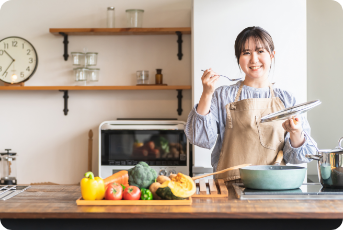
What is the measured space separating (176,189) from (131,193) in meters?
0.14

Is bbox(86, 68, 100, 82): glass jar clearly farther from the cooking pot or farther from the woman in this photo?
the cooking pot

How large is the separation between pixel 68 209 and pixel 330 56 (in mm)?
2313

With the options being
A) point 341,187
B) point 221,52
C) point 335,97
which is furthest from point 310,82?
point 341,187

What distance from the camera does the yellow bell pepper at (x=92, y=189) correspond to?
112 centimetres

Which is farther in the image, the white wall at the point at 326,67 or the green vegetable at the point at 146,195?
the white wall at the point at 326,67

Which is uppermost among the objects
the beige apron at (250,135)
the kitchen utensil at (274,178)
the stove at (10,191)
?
the beige apron at (250,135)

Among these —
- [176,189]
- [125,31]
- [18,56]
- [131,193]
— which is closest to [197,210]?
[176,189]

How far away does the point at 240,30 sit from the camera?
230 centimetres

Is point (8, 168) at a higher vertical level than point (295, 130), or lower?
lower

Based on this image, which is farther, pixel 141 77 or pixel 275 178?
pixel 141 77

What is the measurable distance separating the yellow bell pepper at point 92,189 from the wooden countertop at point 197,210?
47 mm

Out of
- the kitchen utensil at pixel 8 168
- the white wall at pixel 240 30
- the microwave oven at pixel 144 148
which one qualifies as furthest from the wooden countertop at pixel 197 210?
the kitchen utensil at pixel 8 168

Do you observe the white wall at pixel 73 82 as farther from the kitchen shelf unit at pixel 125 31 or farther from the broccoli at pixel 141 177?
the broccoli at pixel 141 177

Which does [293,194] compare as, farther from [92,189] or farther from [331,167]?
[92,189]
